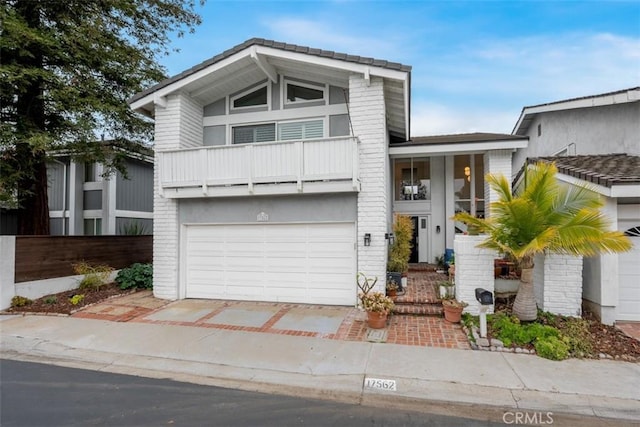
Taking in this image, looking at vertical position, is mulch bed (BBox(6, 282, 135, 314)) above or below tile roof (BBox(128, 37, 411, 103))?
below

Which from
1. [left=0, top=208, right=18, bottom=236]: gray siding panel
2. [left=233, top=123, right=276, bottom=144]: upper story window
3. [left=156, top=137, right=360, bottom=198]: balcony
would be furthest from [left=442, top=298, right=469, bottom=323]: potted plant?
[left=0, top=208, right=18, bottom=236]: gray siding panel

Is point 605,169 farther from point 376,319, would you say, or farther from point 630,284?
point 376,319

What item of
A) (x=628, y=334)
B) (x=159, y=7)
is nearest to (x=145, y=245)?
(x=159, y=7)

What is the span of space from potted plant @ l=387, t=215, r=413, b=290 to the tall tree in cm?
948

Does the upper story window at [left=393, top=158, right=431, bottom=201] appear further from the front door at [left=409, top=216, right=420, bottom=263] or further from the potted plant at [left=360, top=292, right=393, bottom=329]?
the potted plant at [left=360, top=292, right=393, bottom=329]

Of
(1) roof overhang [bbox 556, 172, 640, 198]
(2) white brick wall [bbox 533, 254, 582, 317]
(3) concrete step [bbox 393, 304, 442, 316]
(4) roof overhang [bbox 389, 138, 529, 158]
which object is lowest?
(3) concrete step [bbox 393, 304, 442, 316]

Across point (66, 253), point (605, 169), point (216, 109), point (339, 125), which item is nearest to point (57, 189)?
point (66, 253)

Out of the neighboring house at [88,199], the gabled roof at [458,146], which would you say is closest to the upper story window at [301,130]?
the gabled roof at [458,146]

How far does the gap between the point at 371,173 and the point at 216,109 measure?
206 inches

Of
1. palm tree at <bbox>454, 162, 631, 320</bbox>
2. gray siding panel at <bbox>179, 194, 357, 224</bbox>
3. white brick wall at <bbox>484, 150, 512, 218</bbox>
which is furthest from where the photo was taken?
white brick wall at <bbox>484, 150, 512, 218</bbox>

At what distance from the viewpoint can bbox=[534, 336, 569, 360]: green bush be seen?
201 inches

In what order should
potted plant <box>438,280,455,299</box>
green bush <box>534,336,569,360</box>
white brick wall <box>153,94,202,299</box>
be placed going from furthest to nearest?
white brick wall <box>153,94,202,299</box> → potted plant <box>438,280,455,299</box> → green bush <box>534,336,569,360</box>

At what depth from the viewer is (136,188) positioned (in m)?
15.6

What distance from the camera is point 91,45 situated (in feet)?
32.7
